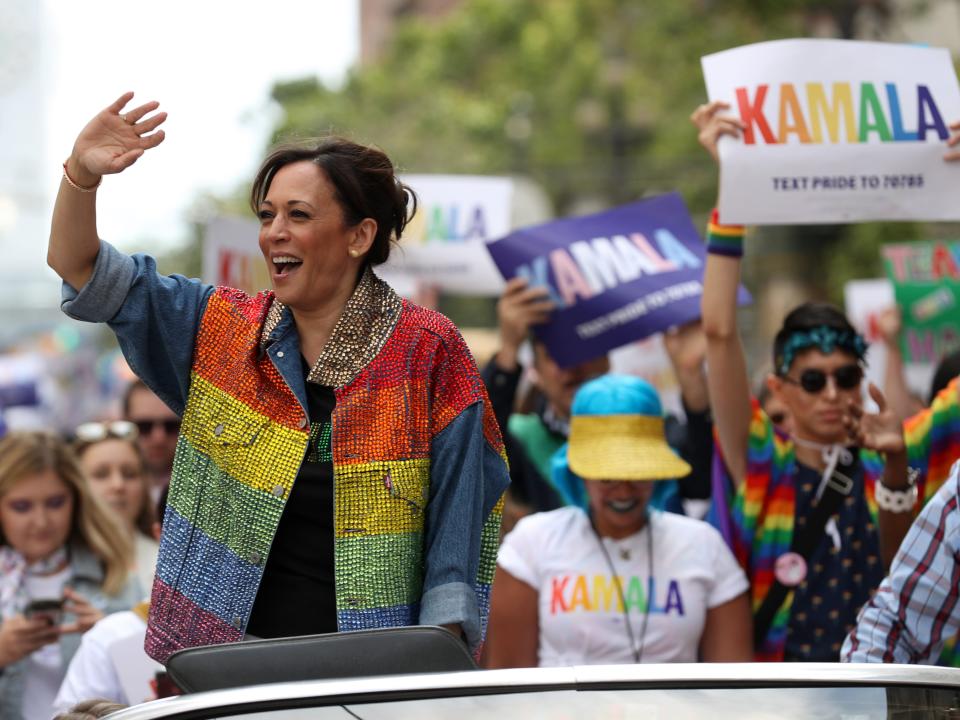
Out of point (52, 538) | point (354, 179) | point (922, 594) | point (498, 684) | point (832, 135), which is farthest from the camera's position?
point (52, 538)

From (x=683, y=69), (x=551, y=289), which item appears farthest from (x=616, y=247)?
(x=683, y=69)

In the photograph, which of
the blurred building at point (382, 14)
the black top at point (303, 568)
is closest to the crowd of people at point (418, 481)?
the black top at point (303, 568)

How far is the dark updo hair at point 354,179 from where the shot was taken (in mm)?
3191

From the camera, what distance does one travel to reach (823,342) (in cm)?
477

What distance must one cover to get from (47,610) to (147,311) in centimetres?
211

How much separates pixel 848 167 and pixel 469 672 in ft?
10.3

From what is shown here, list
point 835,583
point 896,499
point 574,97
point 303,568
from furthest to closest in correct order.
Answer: point 574,97, point 835,583, point 896,499, point 303,568

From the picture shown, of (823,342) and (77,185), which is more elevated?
(77,185)

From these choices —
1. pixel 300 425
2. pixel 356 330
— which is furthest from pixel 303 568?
pixel 356 330

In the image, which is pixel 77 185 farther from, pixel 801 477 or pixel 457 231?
pixel 457 231

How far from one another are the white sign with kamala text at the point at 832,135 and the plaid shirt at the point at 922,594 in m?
1.75

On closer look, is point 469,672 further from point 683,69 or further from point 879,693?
point 683,69

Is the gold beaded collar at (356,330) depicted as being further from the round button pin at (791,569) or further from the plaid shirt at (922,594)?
the round button pin at (791,569)

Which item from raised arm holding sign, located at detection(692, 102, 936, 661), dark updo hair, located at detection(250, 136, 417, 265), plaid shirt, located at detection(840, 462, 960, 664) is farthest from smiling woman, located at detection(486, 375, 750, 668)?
dark updo hair, located at detection(250, 136, 417, 265)
